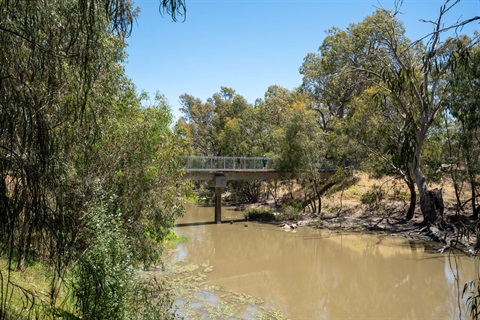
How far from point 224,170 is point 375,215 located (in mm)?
10319

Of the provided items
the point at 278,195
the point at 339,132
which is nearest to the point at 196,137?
the point at 278,195

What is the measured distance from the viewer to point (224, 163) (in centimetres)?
2630

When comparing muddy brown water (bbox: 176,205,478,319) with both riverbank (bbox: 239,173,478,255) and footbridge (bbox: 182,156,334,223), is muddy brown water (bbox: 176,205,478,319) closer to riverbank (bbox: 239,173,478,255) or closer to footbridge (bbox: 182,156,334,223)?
riverbank (bbox: 239,173,478,255)

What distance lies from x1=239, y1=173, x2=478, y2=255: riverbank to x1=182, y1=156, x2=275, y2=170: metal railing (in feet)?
12.1

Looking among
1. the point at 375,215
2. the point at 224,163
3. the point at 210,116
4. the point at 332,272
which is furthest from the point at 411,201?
the point at 210,116

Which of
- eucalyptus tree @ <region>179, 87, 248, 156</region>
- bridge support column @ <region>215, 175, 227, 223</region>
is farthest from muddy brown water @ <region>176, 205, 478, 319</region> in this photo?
eucalyptus tree @ <region>179, 87, 248, 156</region>

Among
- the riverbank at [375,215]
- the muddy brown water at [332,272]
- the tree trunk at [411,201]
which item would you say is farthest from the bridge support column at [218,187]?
the tree trunk at [411,201]

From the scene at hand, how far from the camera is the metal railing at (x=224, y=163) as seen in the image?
81.0 feet

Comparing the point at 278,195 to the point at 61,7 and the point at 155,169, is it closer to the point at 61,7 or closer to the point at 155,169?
the point at 155,169

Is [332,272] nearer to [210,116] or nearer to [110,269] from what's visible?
[110,269]

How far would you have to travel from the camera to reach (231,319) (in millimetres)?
10047

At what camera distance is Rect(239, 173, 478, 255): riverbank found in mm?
20578

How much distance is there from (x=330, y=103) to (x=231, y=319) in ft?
108

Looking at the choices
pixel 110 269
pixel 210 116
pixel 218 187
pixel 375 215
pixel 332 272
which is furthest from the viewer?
pixel 210 116
